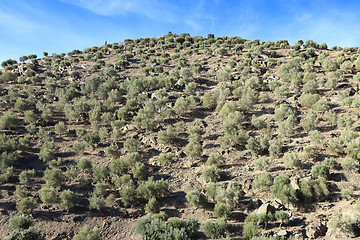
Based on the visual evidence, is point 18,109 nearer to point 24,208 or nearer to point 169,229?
point 24,208

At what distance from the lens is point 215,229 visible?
16547 mm

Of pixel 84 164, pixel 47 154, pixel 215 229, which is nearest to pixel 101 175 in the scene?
pixel 84 164

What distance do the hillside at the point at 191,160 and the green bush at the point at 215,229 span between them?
0.09m

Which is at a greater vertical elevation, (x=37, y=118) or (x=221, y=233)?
(x=37, y=118)

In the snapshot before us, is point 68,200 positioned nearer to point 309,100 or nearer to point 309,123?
point 309,123

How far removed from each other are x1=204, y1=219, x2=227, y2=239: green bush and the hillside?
0.30ft

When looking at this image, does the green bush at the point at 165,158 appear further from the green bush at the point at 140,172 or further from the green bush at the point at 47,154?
the green bush at the point at 47,154

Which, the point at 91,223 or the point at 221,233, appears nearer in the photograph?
the point at 221,233

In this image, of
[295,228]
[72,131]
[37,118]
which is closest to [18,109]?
[37,118]

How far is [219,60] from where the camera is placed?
2618 inches

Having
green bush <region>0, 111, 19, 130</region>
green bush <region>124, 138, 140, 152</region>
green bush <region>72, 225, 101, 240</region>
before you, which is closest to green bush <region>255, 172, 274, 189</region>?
green bush <region>72, 225, 101, 240</region>

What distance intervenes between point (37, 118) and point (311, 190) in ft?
151

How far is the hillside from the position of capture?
18.3m

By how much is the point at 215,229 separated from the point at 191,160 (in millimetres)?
12430
